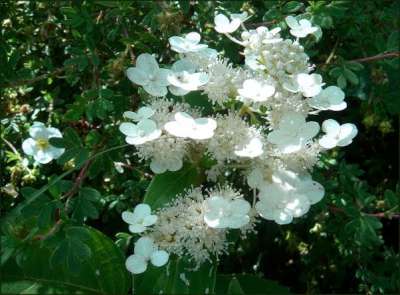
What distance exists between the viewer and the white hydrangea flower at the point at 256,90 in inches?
39.1

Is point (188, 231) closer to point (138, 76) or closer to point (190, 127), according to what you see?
point (190, 127)

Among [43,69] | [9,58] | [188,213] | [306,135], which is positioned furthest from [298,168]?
[43,69]

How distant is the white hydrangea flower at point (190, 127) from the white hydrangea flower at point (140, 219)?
15 cm

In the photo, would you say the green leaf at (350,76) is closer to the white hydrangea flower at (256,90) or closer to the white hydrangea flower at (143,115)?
the white hydrangea flower at (256,90)

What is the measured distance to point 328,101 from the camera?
1122 mm

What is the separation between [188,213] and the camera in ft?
3.31

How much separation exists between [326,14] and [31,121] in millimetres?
814

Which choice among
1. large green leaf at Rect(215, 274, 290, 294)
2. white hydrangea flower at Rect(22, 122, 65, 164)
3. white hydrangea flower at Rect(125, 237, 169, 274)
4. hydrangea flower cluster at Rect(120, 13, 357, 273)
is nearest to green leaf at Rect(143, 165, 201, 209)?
hydrangea flower cluster at Rect(120, 13, 357, 273)

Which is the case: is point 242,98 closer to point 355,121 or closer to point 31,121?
point 31,121

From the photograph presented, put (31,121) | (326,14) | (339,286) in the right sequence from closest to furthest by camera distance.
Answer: (326,14) → (31,121) → (339,286)

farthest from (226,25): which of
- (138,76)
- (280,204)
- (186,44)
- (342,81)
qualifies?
(280,204)

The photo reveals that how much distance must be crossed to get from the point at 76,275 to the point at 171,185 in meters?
0.26

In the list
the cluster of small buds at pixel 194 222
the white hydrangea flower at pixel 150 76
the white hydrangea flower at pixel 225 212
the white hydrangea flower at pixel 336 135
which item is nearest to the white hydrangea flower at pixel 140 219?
the cluster of small buds at pixel 194 222

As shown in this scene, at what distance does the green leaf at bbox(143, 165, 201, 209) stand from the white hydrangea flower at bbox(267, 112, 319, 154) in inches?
7.6
